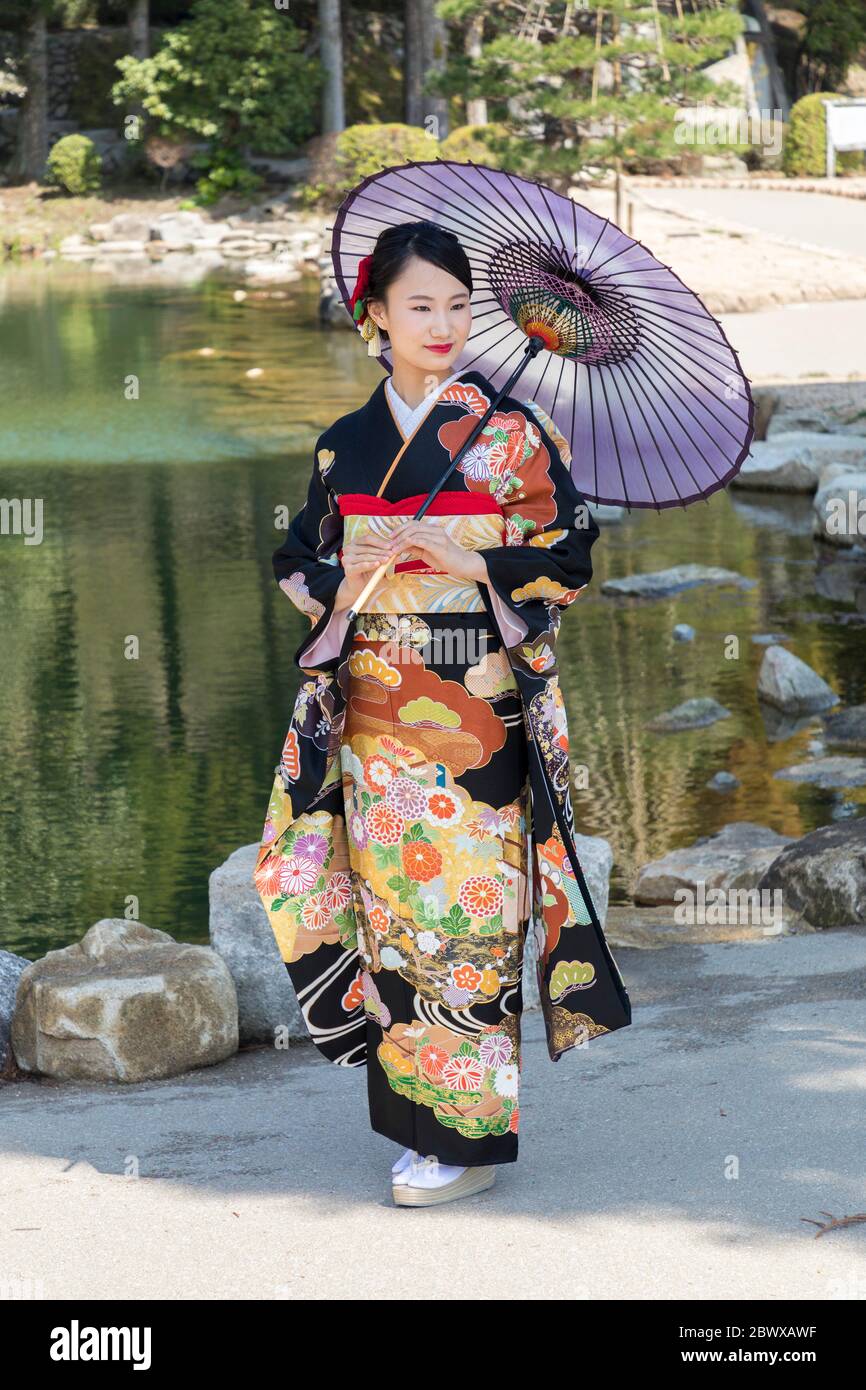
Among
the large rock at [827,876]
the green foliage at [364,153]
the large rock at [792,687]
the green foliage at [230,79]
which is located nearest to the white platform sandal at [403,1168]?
the large rock at [827,876]

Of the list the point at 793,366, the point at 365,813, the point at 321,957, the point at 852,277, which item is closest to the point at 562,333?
the point at 365,813

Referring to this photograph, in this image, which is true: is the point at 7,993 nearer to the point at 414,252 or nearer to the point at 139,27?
the point at 414,252

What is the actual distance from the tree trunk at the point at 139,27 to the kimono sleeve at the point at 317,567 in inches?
1078

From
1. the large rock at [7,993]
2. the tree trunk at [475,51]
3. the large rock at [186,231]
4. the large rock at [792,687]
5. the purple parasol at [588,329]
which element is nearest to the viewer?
the purple parasol at [588,329]

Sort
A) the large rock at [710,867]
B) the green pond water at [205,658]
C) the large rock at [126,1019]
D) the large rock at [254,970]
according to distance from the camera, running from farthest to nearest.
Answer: the green pond water at [205,658] < the large rock at [710,867] < the large rock at [254,970] < the large rock at [126,1019]

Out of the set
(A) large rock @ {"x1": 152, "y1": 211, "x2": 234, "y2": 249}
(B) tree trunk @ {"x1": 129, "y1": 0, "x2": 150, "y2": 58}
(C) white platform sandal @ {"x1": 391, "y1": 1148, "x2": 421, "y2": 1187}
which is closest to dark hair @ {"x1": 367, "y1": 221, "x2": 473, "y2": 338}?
(C) white platform sandal @ {"x1": 391, "y1": 1148, "x2": 421, "y2": 1187}

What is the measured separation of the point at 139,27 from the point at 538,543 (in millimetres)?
27686

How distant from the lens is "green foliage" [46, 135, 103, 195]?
2725cm

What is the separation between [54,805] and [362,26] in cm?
2758

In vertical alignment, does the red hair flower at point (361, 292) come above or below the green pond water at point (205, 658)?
above

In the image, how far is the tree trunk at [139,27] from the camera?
27609 mm

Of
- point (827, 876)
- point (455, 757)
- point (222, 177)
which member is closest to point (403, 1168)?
point (455, 757)

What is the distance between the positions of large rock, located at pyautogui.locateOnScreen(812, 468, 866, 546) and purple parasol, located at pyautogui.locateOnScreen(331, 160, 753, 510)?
261 inches

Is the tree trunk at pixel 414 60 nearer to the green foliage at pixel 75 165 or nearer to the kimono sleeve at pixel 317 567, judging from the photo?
the green foliage at pixel 75 165
